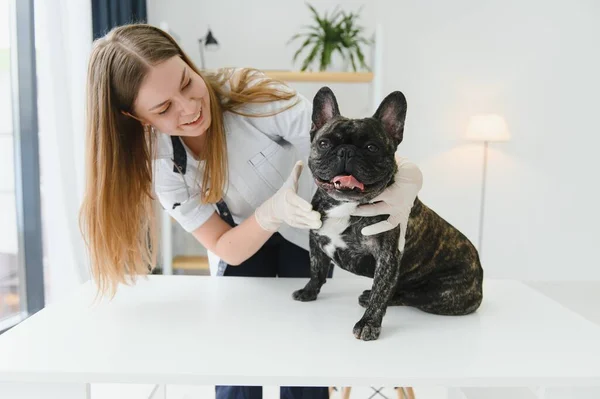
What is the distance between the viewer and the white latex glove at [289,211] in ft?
3.67

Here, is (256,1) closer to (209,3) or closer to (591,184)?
(209,3)

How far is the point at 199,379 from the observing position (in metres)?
0.87

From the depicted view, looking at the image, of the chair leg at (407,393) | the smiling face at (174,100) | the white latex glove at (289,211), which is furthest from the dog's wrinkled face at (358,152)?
the chair leg at (407,393)

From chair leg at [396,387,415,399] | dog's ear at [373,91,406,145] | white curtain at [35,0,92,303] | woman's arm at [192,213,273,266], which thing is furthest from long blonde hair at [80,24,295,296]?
white curtain at [35,0,92,303]

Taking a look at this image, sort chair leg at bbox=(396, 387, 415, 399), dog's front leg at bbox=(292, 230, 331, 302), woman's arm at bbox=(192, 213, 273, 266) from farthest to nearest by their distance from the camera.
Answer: chair leg at bbox=(396, 387, 415, 399) < woman's arm at bbox=(192, 213, 273, 266) < dog's front leg at bbox=(292, 230, 331, 302)

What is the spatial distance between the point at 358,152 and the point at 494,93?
9.60ft

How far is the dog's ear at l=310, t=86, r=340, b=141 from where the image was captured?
1059 mm

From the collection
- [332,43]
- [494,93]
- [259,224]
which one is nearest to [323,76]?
[332,43]

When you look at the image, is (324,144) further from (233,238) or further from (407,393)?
(407,393)

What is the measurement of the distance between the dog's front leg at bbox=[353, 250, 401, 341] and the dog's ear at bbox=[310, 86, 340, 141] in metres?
0.31

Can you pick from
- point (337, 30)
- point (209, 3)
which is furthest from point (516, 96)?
point (209, 3)

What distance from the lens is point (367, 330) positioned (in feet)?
3.33

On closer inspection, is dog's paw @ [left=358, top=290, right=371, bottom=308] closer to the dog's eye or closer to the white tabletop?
the white tabletop

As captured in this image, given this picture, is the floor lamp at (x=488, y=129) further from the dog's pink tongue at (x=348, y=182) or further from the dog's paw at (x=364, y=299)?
the dog's pink tongue at (x=348, y=182)
